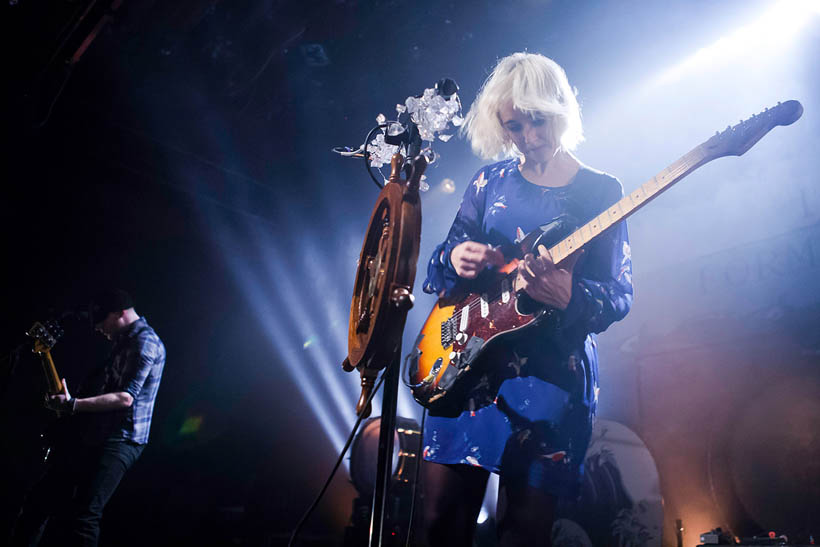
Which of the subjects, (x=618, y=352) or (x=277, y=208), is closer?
(x=618, y=352)

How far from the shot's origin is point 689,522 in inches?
189

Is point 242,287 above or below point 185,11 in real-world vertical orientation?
below

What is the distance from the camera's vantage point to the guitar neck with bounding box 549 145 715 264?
150 cm

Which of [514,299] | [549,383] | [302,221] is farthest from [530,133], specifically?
[302,221]

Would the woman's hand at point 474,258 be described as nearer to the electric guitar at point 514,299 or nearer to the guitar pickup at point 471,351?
the electric guitar at point 514,299

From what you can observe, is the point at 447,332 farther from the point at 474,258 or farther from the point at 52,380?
the point at 52,380

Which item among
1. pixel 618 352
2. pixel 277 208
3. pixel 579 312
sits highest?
pixel 277 208

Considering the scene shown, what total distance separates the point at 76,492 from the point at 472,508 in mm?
Result: 3315

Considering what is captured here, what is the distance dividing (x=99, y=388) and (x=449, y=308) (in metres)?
3.58

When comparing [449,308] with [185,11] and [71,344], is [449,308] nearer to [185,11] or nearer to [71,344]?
[185,11]

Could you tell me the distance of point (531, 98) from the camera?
6.02 feet

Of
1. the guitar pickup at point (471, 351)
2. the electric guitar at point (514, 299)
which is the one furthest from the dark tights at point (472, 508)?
the guitar pickup at point (471, 351)

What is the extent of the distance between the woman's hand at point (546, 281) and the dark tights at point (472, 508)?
0.52 m

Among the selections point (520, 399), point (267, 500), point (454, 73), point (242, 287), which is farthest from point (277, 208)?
point (520, 399)
